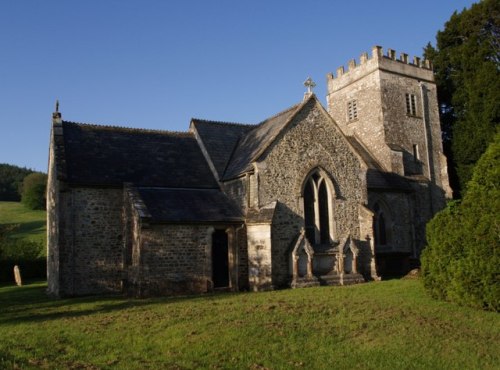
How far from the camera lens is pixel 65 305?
16.8 meters

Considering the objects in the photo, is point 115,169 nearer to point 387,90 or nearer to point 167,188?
point 167,188

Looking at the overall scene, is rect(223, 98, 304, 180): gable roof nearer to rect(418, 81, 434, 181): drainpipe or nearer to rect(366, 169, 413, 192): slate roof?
rect(366, 169, 413, 192): slate roof

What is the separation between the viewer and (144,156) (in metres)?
23.9

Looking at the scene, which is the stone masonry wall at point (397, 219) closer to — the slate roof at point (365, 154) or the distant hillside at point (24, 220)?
the slate roof at point (365, 154)

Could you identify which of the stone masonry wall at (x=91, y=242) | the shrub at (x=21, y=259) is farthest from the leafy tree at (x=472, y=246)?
the shrub at (x=21, y=259)

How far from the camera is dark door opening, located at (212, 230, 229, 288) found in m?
20.7

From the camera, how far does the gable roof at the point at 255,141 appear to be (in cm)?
2148

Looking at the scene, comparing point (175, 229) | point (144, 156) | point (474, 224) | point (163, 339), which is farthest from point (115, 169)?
point (474, 224)

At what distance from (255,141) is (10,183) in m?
79.9

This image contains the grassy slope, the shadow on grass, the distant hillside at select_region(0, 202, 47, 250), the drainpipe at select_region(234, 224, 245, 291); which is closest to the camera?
the shadow on grass

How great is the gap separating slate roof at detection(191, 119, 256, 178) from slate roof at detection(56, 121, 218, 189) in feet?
1.95

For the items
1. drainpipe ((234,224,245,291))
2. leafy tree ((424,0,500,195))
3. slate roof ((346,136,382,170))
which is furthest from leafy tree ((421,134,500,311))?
leafy tree ((424,0,500,195))

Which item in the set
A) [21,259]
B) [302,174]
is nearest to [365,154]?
[302,174]

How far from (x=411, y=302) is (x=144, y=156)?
14.6 meters
